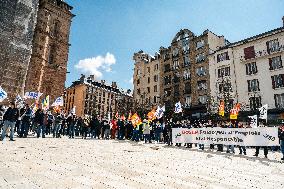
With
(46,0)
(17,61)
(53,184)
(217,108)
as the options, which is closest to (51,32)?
(46,0)

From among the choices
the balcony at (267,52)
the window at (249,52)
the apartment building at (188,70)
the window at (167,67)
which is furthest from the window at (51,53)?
the window at (249,52)

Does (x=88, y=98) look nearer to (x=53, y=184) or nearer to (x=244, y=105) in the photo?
(x=244, y=105)

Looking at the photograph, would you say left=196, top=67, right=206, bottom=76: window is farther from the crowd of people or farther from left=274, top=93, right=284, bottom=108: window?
the crowd of people

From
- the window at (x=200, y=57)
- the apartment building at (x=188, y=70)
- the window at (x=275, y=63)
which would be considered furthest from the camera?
the window at (x=200, y=57)

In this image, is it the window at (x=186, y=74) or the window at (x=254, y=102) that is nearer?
the window at (x=254, y=102)

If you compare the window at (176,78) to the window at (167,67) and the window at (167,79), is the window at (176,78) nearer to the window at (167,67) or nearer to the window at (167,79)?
the window at (167,79)

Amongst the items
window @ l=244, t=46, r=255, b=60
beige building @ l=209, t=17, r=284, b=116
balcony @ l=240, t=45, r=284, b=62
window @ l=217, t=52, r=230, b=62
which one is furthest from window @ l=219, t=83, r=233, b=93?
window @ l=244, t=46, r=255, b=60

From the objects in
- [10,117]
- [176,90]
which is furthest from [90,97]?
[10,117]

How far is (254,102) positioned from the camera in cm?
3600

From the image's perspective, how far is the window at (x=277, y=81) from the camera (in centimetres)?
3412

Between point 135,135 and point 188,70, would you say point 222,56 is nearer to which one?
point 188,70

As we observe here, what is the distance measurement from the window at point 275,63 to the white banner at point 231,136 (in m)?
27.2

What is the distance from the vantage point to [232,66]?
39438 mm

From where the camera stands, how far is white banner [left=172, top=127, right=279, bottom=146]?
11703 millimetres
